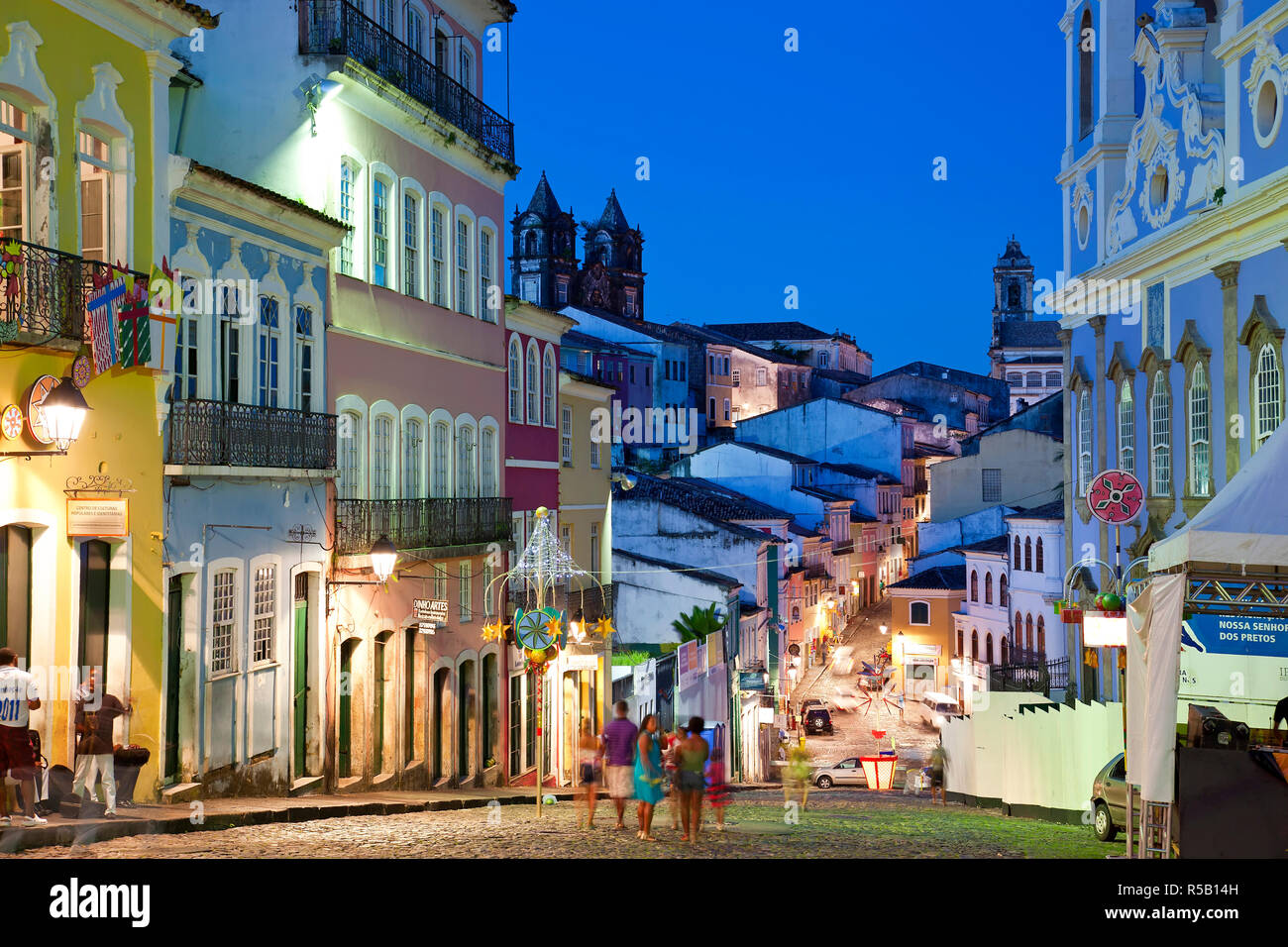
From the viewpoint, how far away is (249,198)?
18.3 m

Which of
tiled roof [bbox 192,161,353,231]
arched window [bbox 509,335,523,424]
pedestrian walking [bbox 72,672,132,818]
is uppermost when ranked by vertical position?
tiled roof [bbox 192,161,353,231]

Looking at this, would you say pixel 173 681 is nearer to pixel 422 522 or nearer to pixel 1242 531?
pixel 422 522

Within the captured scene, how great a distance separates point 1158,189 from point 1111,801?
1680cm

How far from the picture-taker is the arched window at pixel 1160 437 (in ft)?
98.9

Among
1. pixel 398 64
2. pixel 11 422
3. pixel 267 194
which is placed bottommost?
pixel 11 422

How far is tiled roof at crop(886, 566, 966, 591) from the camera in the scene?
63.8 metres

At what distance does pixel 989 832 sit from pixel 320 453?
387 inches

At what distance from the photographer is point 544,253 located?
121375 mm

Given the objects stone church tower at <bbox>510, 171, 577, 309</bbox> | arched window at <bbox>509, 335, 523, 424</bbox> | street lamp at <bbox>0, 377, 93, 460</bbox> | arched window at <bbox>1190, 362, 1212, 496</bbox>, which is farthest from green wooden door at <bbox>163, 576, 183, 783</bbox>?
stone church tower at <bbox>510, 171, 577, 309</bbox>

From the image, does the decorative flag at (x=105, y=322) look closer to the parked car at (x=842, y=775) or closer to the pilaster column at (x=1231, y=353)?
the pilaster column at (x=1231, y=353)

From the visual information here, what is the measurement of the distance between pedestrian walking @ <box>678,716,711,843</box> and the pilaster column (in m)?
15.4

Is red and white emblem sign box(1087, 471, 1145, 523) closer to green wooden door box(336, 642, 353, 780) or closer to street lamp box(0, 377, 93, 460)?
green wooden door box(336, 642, 353, 780)

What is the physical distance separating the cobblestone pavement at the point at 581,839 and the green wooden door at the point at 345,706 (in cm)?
231

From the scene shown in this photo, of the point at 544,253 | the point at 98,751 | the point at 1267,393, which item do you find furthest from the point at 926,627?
the point at 544,253
